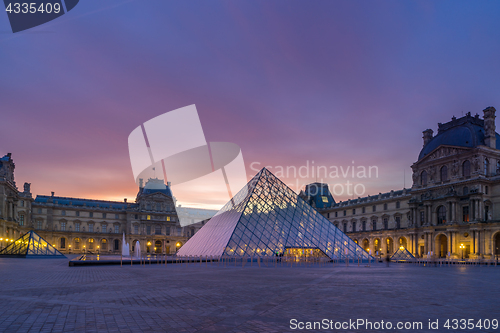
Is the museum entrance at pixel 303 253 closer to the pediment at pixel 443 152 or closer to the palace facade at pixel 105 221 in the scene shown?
the pediment at pixel 443 152

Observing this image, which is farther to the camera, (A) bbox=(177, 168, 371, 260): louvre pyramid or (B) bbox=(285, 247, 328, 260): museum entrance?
(B) bbox=(285, 247, 328, 260): museum entrance

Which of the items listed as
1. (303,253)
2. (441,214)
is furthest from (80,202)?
(441,214)

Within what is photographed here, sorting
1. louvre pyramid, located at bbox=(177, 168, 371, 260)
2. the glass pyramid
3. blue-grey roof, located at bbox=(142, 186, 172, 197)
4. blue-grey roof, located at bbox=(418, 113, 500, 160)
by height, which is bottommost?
the glass pyramid

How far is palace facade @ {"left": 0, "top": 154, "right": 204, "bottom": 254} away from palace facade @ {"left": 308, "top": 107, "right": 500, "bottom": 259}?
45.1 meters

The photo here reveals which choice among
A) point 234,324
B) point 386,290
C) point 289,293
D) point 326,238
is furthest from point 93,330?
point 326,238

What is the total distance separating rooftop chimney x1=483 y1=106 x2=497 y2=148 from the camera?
166 feet

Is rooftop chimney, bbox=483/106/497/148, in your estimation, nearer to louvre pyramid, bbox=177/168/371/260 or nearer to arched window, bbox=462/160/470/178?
arched window, bbox=462/160/470/178

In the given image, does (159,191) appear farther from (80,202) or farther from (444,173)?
(444,173)

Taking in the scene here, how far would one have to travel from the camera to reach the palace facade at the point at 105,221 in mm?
74875

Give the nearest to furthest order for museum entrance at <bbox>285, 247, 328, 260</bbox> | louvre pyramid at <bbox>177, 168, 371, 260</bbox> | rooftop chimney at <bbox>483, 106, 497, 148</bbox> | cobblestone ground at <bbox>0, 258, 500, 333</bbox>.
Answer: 1. cobblestone ground at <bbox>0, 258, 500, 333</bbox>
2. louvre pyramid at <bbox>177, 168, 371, 260</bbox>
3. museum entrance at <bbox>285, 247, 328, 260</bbox>
4. rooftop chimney at <bbox>483, 106, 497, 148</bbox>

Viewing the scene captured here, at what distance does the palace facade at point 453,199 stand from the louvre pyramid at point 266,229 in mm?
22047

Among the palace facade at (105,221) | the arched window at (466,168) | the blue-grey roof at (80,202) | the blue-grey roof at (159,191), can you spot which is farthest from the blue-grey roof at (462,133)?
the blue-grey roof at (80,202)

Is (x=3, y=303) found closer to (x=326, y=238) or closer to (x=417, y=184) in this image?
(x=326, y=238)

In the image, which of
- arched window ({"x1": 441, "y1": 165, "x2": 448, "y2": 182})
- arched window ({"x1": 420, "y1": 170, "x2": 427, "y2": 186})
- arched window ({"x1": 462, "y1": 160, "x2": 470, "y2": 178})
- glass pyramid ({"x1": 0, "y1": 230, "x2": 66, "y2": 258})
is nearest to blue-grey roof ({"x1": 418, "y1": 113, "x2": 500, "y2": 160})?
arched window ({"x1": 462, "y1": 160, "x2": 470, "y2": 178})
